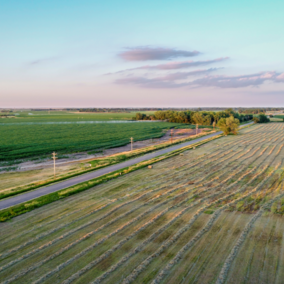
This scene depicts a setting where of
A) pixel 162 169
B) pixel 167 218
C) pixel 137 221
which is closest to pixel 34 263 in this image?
pixel 137 221

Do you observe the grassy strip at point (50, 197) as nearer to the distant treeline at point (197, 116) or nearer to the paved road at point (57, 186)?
the paved road at point (57, 186)

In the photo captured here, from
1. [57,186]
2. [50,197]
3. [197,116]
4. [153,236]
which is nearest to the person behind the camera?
[153,236]

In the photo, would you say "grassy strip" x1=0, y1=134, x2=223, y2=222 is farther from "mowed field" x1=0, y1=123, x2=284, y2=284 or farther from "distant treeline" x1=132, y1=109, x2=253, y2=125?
"distant treeline" x1=132, y1=109, x2=253, y2=125

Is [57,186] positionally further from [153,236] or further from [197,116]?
[197,116]

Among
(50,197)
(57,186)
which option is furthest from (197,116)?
(50,197)

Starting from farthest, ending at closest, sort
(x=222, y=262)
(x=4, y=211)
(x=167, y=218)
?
(x=4, y=211) → (x=167, y=218) → (x=222, y=262)

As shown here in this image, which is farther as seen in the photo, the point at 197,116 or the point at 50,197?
the point at 197,116

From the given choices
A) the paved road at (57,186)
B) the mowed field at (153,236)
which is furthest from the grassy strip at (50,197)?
the paved road at (57,186)

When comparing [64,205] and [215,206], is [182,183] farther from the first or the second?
[64,205]
